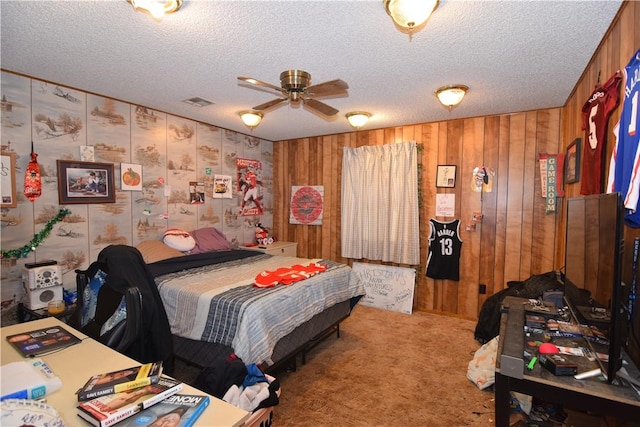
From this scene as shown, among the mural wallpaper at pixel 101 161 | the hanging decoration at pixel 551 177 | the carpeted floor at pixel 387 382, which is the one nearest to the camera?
the carpeted floor at pixel 387 382

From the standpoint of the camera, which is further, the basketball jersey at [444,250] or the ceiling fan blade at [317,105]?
the basketball jersey at [444,250]

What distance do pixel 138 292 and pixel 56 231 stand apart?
7.11 feet

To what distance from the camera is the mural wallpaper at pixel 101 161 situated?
2.68 meters

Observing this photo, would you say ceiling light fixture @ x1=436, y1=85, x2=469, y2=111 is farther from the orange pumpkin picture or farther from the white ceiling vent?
the orange pumpkin picture

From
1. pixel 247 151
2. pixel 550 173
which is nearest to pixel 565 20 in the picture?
pixel 550 173

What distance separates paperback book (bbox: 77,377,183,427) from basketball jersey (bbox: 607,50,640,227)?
204 centimetres

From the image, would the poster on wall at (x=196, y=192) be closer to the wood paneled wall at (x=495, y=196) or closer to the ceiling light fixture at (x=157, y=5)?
the wood paneled wall at (x=495, y=196)

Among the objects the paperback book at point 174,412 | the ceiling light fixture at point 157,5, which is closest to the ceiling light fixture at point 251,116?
the ceiling light fixture at point 157,5

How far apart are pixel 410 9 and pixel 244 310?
205 centimetres

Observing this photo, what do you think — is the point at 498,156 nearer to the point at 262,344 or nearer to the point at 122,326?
the point at 262,344

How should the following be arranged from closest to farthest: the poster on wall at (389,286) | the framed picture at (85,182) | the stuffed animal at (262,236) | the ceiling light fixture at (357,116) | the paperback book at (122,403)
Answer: the paperback book at (122,403) < the framed picture at (85,182) < the ceiling light fixture at (357,116) < the poster on wall at (389,286) < the stuffed animal at (262,236)

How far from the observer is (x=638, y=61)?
1453mm

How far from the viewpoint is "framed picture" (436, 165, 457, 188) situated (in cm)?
402

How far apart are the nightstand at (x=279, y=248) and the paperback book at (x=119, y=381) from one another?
334 cm
